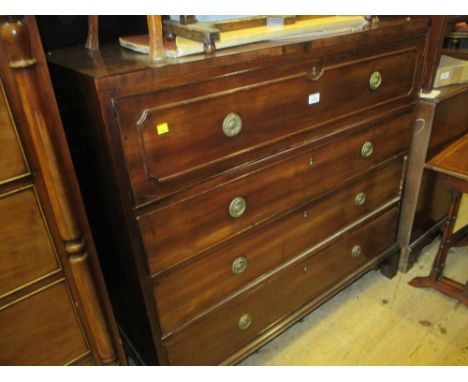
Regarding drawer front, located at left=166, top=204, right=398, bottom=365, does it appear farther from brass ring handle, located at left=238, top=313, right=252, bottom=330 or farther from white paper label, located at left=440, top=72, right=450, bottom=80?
white paper label, located at left=440, top=72, right=450, bottom=80

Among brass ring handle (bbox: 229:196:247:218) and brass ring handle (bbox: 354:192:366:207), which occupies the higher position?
brass ring handle (bbox: 229:196:247:218)

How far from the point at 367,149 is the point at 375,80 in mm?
253

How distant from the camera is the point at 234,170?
3.42 feet

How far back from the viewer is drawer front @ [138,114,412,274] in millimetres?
980

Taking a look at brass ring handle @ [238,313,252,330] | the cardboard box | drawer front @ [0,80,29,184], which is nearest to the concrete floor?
Result: brass ring handle @ [238,313,252,330]

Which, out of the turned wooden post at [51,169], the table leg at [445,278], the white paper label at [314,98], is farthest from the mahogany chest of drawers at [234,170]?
the table leg at [445,278]

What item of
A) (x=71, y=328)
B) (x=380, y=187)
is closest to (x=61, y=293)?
(x=71, y=328)

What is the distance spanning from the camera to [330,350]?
5.16 ft

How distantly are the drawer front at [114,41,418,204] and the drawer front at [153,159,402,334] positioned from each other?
0.90 feet

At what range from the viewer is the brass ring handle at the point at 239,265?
3.91ft

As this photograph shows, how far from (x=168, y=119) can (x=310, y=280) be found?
94 cm

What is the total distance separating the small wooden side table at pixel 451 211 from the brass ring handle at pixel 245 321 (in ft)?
3.00

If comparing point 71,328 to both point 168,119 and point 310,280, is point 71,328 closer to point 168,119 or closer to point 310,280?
point 168,119

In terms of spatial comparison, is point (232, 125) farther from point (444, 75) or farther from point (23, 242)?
point (444, 75)
